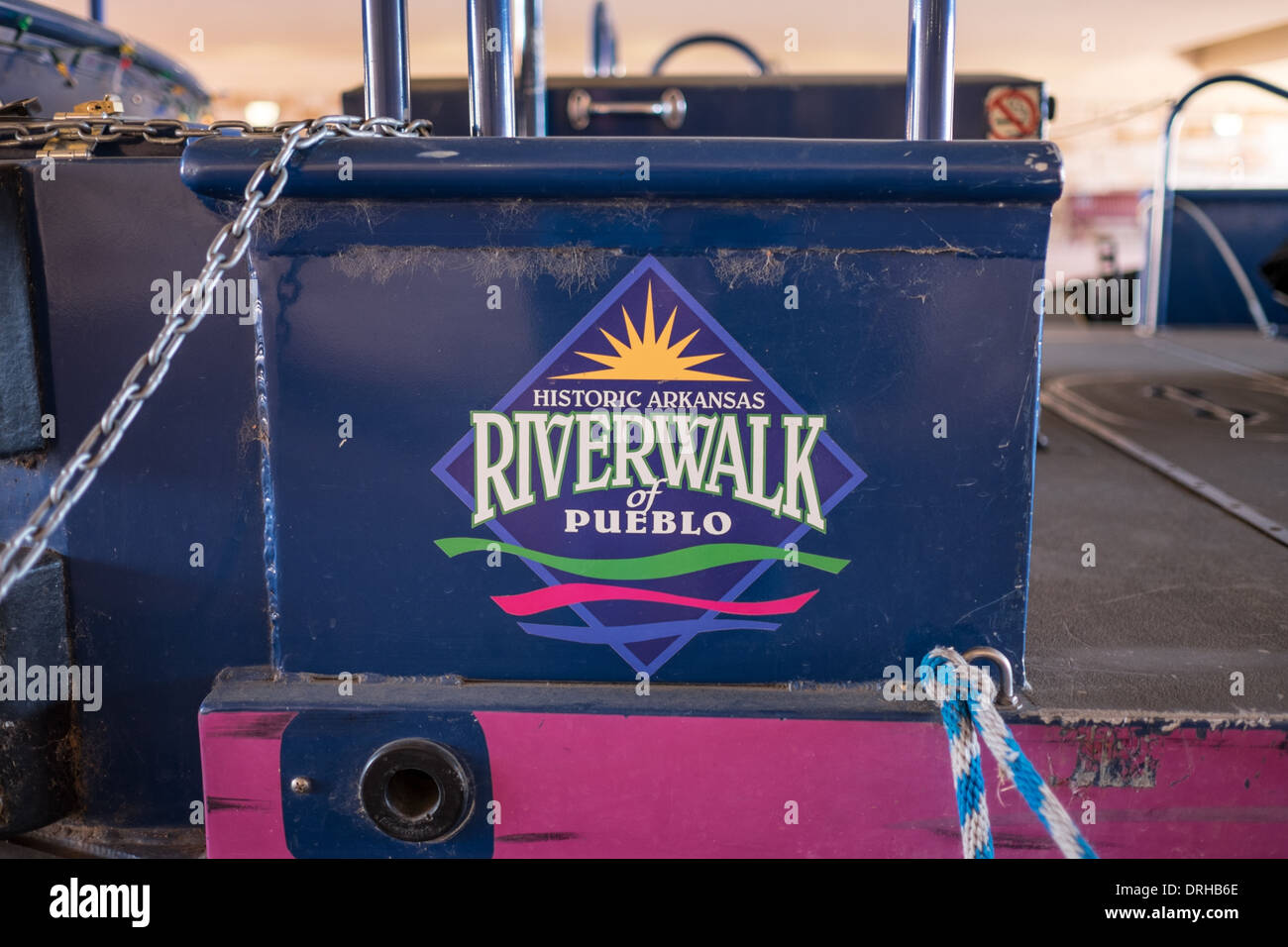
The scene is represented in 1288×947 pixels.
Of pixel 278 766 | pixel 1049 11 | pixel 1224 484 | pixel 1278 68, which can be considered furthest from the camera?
pixel 1278 68

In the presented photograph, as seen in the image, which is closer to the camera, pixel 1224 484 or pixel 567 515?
pixel 567 515

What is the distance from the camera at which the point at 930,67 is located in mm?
1200

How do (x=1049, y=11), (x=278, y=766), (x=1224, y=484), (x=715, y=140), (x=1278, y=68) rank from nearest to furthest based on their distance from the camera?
(x=715, y=140), (x=278, y=766), (x=1224, y=484), (x=1049, y=11), (x=1278, y=68)

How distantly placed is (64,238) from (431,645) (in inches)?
24.2

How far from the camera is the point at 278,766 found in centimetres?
117

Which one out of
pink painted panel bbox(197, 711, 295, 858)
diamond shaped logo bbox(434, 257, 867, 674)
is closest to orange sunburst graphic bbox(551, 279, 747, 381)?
diamond shaped logo bbox(434, 257, 867, 674)

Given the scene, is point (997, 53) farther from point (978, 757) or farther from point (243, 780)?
point (243, 780)

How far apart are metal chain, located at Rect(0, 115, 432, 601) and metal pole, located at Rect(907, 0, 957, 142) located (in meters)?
0.57

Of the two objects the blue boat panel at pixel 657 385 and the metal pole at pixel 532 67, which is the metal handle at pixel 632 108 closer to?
the metal pole at pixel 532 67

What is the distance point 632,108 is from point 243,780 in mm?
2225

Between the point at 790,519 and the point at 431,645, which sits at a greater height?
the point at 790,519

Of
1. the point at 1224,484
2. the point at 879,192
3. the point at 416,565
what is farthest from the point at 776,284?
the point at 1224,484

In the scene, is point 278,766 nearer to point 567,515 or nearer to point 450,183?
point 567,515
